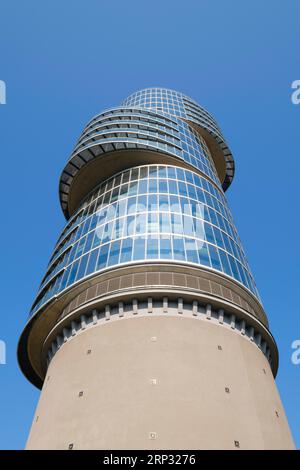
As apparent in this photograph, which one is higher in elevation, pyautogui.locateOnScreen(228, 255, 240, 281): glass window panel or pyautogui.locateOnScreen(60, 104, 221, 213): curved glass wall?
pyautogui.locateOnScreen(60, 104, 221, 213): curved glass wall

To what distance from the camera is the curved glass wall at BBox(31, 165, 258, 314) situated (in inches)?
1323

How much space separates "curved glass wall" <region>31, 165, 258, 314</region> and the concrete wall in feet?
19.3

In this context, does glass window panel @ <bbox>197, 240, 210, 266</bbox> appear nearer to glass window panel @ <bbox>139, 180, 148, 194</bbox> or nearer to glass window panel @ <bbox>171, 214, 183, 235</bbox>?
glass window panel @ <bbox>171, 214, 183, 235</bbox>

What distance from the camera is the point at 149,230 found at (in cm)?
3484

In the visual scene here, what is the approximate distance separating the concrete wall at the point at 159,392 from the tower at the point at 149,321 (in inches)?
2.9

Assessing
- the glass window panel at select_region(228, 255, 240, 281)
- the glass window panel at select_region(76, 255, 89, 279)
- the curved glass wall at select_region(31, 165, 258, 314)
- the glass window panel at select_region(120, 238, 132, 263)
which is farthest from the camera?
the glass window panel at select_region(228, 255, 240, 281)

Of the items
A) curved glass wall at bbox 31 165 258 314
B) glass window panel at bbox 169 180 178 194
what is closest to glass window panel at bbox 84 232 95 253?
curved glass wall at bbox 31 165 258 314

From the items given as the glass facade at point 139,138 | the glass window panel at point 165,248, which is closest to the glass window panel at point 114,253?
the glass window panel at point 165,248

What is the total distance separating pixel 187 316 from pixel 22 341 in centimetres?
1454

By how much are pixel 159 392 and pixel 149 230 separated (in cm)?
1364

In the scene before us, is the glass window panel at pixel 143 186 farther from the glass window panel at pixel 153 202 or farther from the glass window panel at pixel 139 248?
the glass window panel at pixel 139 248

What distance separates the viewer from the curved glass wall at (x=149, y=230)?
3359 cm
